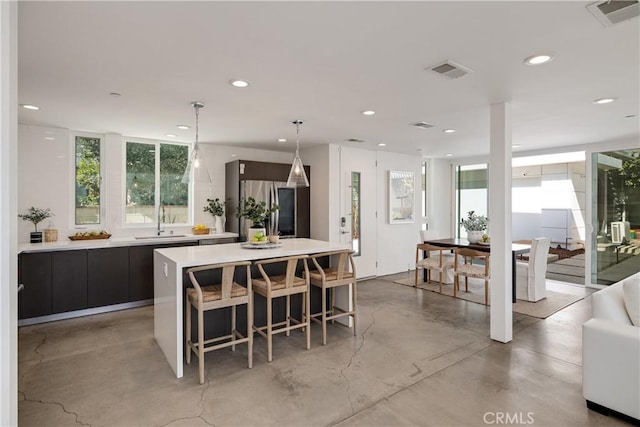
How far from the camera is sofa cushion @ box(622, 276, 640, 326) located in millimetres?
2414

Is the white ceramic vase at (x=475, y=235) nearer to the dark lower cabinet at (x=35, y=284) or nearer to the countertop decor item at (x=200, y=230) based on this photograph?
the countertop decor item at (x=200, y=230)

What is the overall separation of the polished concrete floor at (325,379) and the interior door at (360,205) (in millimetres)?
2307

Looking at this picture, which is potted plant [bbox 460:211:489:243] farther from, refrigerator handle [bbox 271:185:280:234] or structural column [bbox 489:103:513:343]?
refrigerator handle [bbox 271:185:280:234]

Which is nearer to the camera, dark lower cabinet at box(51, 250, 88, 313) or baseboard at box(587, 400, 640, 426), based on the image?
baseboard at box(587, 400, 640, 426)

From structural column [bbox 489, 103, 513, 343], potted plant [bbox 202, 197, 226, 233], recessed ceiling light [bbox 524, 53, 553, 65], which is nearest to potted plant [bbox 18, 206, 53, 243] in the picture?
potted plant [bbox 202, 197, 226, 233]

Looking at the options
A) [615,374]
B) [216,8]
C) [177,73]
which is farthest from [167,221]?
[615,374]

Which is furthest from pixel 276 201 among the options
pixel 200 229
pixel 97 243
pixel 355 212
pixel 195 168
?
pixel 97 243

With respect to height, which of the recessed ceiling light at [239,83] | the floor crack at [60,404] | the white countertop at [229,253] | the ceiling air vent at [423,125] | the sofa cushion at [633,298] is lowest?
the floor crack at [60,404]

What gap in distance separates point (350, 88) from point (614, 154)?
5.52 m

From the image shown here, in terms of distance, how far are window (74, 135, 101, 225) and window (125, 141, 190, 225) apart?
393mm

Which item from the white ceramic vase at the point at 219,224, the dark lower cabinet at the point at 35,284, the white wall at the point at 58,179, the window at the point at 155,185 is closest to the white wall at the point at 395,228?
the white ceramic vase at the point at 219,224

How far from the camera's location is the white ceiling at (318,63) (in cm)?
189

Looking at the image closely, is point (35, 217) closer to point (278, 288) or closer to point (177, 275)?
point (177, 275)

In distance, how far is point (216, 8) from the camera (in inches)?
71.5
